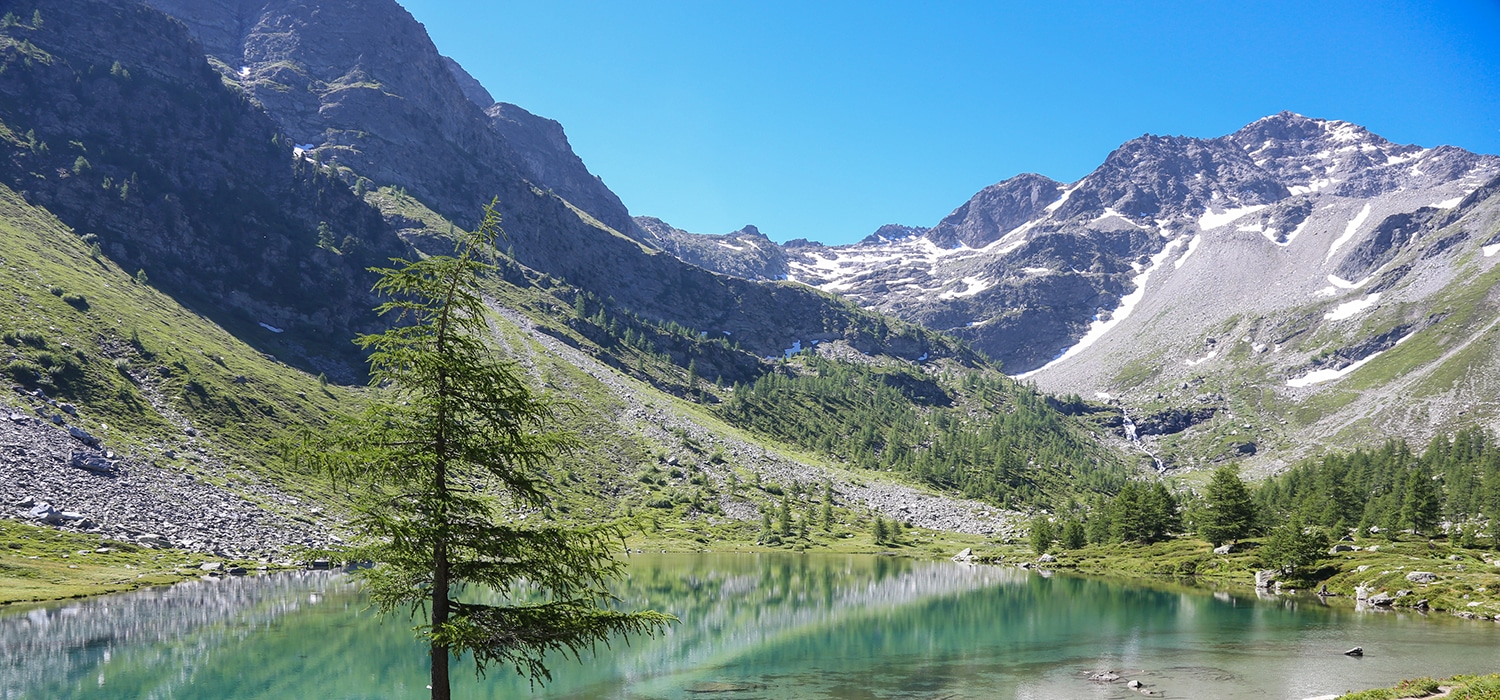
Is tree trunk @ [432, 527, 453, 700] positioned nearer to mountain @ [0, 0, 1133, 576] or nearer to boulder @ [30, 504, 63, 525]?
mountain @ [0, 0, 1133, 576]

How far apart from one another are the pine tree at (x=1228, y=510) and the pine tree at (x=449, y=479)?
338 feet

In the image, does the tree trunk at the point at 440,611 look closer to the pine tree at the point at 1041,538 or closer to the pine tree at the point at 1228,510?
the pine tree at the point at 1228,510

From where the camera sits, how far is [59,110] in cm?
18312

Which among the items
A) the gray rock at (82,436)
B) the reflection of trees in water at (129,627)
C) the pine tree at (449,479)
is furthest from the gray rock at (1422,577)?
the gray rock at (82,436)

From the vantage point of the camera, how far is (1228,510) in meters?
96.7

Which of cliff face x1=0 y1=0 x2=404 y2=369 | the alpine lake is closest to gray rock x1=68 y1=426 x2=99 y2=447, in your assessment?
the alpine lake

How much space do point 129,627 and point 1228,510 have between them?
11137 centimetres

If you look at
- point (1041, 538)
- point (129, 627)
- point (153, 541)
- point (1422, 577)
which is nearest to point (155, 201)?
point (153, 541)

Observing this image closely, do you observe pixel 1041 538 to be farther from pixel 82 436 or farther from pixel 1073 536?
pixel 82 436

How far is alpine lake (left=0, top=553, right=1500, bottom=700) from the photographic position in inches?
1420

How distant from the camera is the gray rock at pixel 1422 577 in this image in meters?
66.8

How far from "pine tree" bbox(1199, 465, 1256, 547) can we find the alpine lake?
2674 centimetres

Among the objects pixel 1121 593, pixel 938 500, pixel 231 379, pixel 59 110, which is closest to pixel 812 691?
pixel 1121 593

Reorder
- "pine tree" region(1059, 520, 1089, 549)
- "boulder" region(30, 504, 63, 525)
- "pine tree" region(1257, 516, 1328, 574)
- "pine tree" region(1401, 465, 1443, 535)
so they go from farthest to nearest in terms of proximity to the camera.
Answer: "pine tree" region(1059, 520, 1089, 549) < "pine tree" region(1401, 465, 1443, 535) < "pine tree" region(1257, 516, 1328, 574) < "boulder" region(30, 504, 63, 525)
